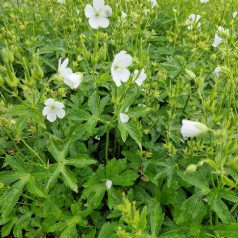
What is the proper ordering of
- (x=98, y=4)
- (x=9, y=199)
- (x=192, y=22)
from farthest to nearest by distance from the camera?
(x=192, y=22) < (x=98, y=4) < (x=9, y=199)

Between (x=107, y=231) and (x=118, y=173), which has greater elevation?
(x=118, y=173)

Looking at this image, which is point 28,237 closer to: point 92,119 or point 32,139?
point 32,139

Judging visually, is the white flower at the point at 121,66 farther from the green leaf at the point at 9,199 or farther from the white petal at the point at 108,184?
Answer: the green leaf at the point at 9,199

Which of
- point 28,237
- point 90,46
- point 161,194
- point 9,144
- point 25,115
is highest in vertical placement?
point 25,115

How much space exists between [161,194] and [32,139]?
3.95 feet

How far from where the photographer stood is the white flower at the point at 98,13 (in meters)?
2.75

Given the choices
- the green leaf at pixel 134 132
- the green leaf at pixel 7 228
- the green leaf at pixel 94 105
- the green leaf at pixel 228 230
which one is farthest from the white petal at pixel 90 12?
the green leaf at pixel 228 230

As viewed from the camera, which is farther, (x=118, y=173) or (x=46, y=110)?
(x=118, y=173)

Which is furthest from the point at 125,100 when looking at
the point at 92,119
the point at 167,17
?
the point at 167,17

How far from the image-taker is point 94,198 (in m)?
2.46

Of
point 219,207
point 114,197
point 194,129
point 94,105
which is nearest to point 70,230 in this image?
point 114,197

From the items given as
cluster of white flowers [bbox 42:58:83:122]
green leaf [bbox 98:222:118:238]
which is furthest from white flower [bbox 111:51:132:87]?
green leaf [bbox 98:222:118:238]

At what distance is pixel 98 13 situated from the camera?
2779 mm

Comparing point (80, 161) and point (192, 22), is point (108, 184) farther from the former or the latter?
point (192, 22)
